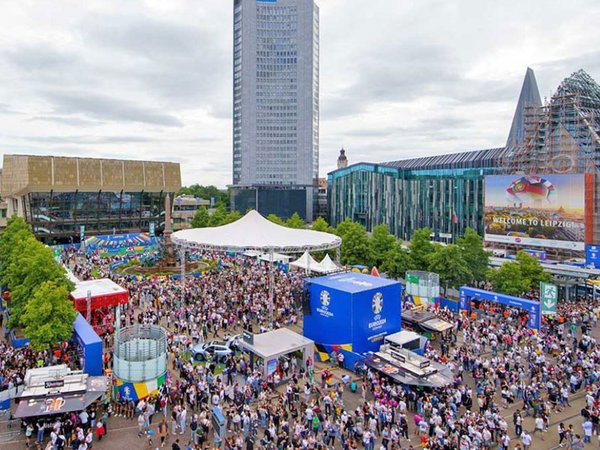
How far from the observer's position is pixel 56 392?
16.1 metres

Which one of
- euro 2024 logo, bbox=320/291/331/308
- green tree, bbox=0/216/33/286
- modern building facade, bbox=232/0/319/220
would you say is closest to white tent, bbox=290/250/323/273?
euro 2024 logo, bbox=320/291/331/308

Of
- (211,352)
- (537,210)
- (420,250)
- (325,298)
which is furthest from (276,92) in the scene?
(211,352)

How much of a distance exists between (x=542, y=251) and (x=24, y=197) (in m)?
67.4

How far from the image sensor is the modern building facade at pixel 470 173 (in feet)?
159

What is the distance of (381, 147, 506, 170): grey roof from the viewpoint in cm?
6419

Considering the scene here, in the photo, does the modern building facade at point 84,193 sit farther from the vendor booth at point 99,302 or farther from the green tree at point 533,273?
the green tree at point 533,273

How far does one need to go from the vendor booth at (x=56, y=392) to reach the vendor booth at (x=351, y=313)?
11054mm

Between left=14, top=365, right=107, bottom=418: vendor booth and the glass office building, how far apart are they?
54461 mm

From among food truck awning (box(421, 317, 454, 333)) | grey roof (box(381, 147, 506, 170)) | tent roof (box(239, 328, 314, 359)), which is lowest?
food truck awning (box(421, 317, 454, 333))

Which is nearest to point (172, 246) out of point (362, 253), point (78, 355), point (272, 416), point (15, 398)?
point (362, 253)

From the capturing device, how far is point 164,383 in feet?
60.6

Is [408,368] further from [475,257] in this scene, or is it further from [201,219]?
[201,219]

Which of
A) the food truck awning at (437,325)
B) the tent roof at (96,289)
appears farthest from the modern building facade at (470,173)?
the tent roof at (96,289)

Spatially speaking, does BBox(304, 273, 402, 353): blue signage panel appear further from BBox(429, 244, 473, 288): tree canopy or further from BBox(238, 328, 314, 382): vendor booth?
BBox(429, 244, 473, 288): tree canopy
